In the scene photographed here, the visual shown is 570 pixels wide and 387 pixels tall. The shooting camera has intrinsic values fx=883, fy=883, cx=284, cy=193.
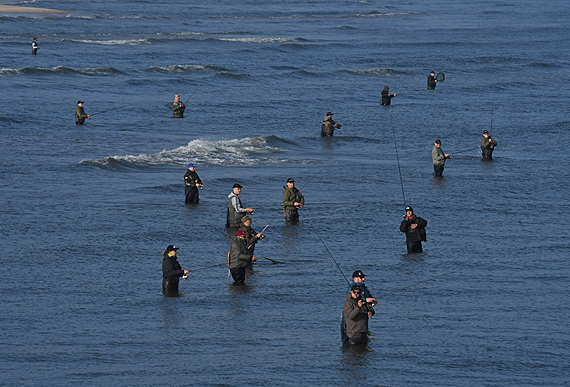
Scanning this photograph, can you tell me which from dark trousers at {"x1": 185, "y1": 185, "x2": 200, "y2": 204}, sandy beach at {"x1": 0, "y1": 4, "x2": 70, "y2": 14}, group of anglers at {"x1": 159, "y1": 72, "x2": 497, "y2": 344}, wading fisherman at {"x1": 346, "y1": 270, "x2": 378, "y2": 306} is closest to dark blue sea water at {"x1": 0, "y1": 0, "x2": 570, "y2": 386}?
dark trousers at {"x1": 185, "y1": 185, "x2": 200, "y2": 204}

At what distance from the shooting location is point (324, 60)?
58000 millimetres

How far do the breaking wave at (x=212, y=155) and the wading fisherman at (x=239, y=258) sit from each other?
11.8 metres

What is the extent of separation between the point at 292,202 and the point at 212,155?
30.2 feet

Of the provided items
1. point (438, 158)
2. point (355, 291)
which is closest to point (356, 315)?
point (355, 291)

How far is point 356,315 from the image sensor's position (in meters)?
12.7

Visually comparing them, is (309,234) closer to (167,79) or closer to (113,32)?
(167,79)

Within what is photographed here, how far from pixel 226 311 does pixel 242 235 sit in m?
1.80

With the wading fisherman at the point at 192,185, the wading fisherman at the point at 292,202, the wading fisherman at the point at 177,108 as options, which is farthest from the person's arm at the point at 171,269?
the wading fisherman at the point at 177,108

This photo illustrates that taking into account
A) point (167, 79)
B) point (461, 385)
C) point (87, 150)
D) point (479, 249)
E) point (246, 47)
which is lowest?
point (461, 385)

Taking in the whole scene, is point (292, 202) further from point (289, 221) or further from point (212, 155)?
point (212, 155)

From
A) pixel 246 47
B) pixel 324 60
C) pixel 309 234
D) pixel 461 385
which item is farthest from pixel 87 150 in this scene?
pixel 246 47

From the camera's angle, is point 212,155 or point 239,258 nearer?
point 239,258

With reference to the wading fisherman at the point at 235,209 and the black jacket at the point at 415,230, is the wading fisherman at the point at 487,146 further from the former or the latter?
the wading fisherman at the point at 235,209

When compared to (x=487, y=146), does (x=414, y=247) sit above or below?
below
